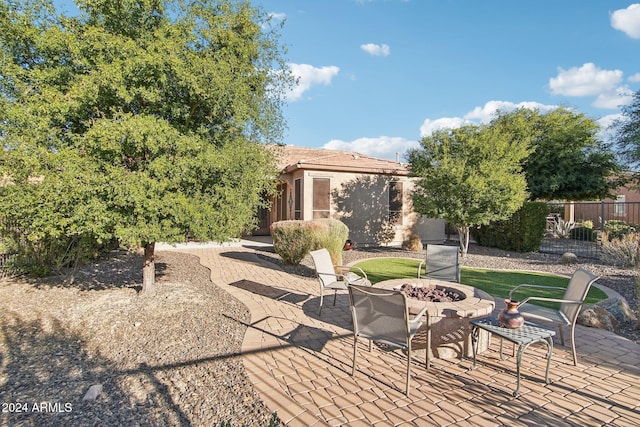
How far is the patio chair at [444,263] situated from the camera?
5922 millimetres

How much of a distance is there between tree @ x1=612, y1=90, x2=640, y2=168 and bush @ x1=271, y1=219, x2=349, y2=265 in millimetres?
15571

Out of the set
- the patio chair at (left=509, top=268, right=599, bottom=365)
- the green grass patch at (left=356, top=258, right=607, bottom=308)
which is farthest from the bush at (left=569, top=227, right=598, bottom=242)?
the patio chair at (left=509, top=268, right=599, bottom=365)

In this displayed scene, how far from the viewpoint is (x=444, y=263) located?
600 cm

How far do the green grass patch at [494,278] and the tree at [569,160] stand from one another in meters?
11.1

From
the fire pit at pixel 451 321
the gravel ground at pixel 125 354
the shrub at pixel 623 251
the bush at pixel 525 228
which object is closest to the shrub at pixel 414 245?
the bush at pixel 525 228

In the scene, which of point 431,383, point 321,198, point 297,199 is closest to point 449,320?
point 431,383

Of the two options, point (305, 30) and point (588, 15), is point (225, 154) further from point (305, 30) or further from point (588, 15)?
point (588, 15)

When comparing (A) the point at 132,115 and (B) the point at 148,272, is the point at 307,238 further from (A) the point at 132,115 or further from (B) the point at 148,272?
(A) the point at 132,115

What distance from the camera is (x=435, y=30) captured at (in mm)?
10617

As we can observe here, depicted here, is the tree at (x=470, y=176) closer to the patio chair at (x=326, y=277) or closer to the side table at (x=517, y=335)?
the patio chair at (x=326, y=277)

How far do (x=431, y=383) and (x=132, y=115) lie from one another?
18.6 ft

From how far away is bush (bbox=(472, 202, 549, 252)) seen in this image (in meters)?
12.4

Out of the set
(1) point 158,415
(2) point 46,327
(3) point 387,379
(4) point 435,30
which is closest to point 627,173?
(4) point 435,30

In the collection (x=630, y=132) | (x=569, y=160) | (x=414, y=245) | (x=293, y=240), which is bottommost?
(x=414, y=245)
